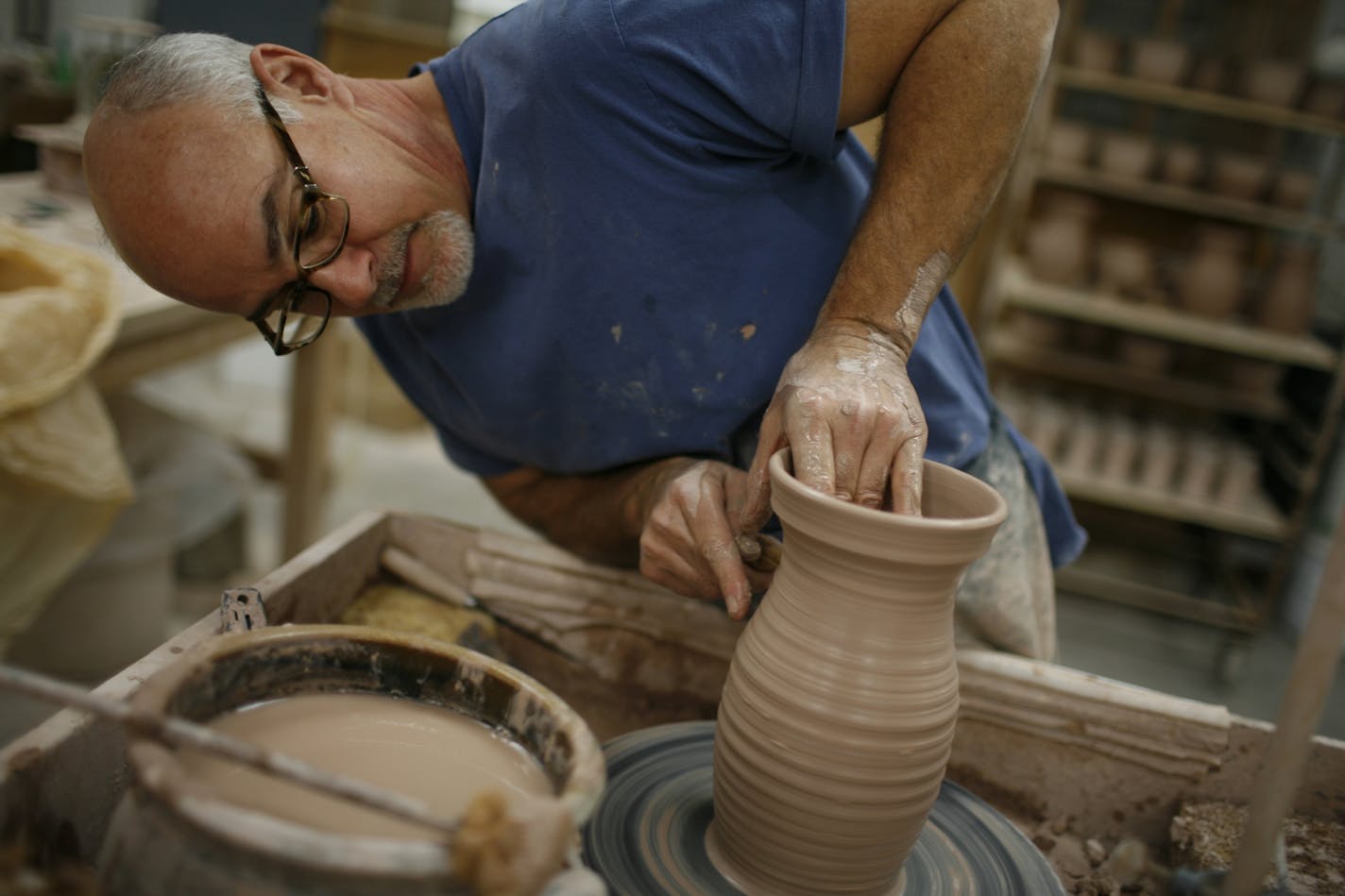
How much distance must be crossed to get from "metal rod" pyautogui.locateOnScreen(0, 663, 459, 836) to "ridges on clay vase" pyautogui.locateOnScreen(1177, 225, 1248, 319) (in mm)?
3899

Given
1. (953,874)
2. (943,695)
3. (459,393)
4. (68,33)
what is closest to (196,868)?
(943,695)

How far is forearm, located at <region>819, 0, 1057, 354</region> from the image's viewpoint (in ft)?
4.25

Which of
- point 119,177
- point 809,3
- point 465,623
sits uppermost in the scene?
point 809,3

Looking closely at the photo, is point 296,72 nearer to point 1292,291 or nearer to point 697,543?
point 697,543

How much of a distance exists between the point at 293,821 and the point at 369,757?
0.12 m

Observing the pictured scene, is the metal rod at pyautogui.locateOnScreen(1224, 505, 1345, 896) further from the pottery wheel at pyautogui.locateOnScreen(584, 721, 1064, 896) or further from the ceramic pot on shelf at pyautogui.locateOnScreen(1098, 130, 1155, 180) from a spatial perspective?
the ceramic pot on shelf at pyautogui.locateOnScreen(1098, 130, 1155, 180)

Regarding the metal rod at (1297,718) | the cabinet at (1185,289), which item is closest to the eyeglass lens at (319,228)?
the metal rod at (1297,718)

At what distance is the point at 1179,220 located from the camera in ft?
14.5

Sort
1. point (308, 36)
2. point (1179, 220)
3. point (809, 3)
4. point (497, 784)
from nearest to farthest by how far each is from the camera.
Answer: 1. point (497, 784)
2. point (809, 3)
3. point (1179, 220)
4. point (308, 36)

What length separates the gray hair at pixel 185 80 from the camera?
4.00 ft

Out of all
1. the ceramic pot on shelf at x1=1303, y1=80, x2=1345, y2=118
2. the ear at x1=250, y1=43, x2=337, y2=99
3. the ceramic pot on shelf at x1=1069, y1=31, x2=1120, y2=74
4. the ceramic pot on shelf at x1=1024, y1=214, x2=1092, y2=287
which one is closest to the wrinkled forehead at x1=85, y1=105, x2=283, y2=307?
the ear at x1=250, y1=43, x2=337, y2=99

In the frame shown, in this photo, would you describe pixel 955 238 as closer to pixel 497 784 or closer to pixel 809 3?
pixel 809 3

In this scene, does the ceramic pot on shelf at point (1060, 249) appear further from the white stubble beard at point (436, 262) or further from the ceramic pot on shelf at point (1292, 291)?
the white stubble beard at point (436, 262)

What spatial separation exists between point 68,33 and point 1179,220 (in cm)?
449
